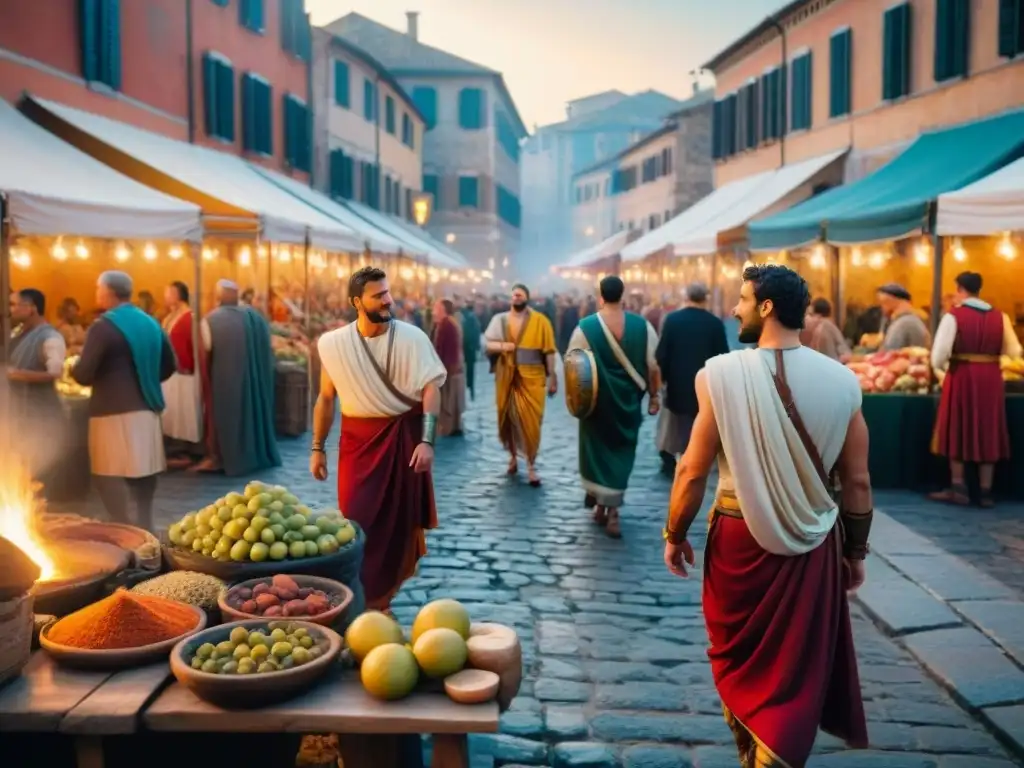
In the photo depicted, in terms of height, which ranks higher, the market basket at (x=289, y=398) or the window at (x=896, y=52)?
the window at (x=896, y=52)

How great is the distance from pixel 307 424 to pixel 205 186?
133 inches

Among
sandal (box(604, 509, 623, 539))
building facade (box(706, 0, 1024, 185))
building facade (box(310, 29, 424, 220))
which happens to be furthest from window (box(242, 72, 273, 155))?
sandal (box(604, 509, 623, 539))

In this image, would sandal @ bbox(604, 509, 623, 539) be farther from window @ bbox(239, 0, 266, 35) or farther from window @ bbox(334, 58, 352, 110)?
window @ bbox(334, 58, 352, 110)

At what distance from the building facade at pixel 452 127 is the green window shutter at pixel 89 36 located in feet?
109

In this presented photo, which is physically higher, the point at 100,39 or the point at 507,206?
the point at 507,206

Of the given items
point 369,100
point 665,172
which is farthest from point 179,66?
point 665,172

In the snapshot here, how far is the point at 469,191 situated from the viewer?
4997 centimetres

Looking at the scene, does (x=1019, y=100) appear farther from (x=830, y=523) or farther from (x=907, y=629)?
(x=830, y=523)

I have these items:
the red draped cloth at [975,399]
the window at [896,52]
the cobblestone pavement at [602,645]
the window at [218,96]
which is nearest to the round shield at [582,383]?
the cobblestone pavement at [602,645]

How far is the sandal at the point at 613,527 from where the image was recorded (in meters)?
8.33

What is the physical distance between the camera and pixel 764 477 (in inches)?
140

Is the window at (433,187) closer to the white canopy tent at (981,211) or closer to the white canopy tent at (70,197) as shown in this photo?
the white canopy tent at (70,197)

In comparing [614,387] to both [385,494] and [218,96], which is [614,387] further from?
[218,96]

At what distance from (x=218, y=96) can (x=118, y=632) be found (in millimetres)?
17356
